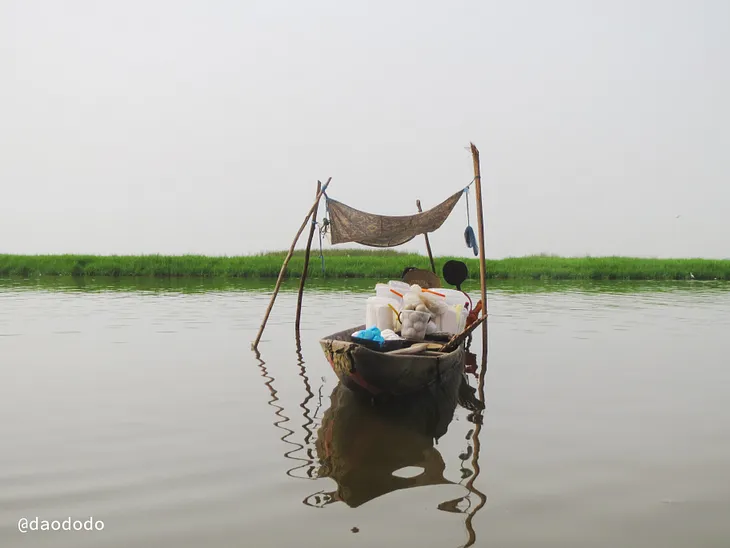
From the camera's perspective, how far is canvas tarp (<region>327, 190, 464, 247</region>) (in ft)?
31.5

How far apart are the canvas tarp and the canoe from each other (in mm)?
3573

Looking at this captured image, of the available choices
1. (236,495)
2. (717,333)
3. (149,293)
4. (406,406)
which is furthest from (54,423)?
(149,293)

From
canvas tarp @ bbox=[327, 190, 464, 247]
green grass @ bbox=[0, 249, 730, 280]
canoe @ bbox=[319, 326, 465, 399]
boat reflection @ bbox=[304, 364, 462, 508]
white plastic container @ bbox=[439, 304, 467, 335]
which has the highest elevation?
canvas tarp @ bbox=[327, 190, 464, 247]

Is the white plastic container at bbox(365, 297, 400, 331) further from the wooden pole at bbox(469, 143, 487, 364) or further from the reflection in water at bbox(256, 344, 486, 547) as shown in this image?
the wooden pole at bbox(469, 143, 487, 364)

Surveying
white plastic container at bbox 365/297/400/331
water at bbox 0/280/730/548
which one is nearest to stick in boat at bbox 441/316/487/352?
water at bbox 0/280/730/548

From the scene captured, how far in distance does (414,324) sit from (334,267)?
20.6 m

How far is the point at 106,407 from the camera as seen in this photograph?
6.10 metres

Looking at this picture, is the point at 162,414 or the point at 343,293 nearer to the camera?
the point at 162,414

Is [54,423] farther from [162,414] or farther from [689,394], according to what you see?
[689,394]

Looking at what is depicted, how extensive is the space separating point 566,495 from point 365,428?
1.98 meters

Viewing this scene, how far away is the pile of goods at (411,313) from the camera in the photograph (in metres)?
7.35

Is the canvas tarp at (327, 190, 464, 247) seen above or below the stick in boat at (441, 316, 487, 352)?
above

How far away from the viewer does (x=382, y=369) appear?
562cm

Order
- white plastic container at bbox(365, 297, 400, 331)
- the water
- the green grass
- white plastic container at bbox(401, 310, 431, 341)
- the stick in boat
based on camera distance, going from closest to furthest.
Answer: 1. the water
2. the stick in boat
3. white plastic container at bbox(401, 310, 431, 341)
4. white plastic container at bbox(365, 297, 400, 331)
5. the green grass
